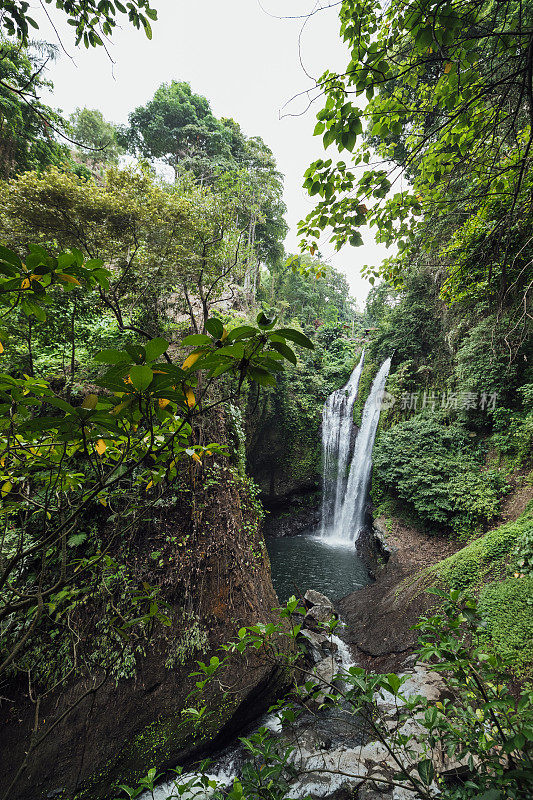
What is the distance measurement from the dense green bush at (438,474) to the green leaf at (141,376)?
6.79 metres

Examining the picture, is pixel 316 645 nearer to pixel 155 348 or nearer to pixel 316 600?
pixel 316 600

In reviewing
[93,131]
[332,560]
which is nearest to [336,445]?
[332,560]

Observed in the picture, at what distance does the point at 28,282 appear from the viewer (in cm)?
93

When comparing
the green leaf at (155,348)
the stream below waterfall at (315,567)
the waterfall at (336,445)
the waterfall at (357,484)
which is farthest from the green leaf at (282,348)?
the waterfall at (336,445)

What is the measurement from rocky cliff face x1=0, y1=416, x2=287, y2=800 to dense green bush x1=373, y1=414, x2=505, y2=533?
14.3 ft

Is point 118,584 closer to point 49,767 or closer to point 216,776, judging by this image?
point 49,767

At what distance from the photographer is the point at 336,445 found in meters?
11.7

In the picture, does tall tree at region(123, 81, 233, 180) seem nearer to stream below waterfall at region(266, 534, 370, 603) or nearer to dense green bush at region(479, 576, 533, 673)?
stream below waterfall at region(266, 534, 370, 603)

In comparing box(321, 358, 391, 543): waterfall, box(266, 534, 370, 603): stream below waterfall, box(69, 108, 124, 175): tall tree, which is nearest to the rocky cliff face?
box(266, 534, 370, 603): stream below waterfall

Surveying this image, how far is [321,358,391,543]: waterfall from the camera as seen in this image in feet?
32.3

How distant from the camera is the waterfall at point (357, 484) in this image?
986 cm

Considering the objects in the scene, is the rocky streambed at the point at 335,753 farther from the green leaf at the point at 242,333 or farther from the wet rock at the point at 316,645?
the green leaf at the point at 242,333

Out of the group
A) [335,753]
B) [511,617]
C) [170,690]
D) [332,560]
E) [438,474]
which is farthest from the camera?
[332,560]

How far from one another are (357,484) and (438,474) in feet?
11.4
